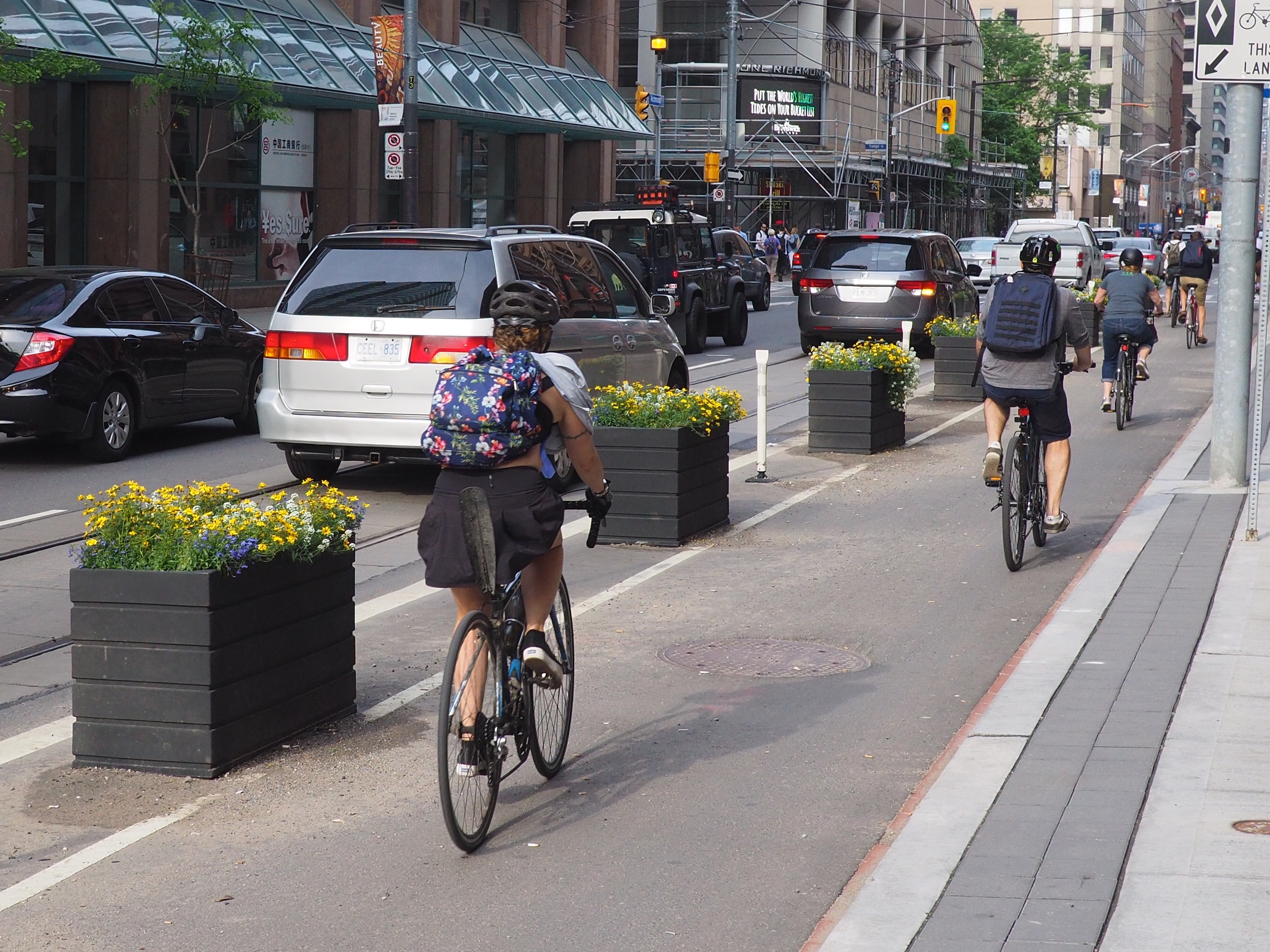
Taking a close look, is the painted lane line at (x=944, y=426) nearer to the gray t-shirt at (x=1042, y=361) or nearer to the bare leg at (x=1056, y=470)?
the bare leg at (x=1056, y=470)

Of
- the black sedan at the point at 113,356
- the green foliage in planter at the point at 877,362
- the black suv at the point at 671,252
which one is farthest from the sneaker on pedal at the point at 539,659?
the black suv at the point at 671,252

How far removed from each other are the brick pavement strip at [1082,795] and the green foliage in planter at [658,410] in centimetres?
297

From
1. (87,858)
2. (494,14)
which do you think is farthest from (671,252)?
(87,858)

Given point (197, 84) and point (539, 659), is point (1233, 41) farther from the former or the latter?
point (197, 84)

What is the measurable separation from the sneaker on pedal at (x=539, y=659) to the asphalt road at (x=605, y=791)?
0.49 m

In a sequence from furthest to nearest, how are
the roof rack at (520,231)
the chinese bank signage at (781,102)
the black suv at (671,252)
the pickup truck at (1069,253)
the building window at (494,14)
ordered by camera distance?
the chinese bank signage at (781,102) < the building window at (494,14) < the pickup truck at (1069,253) < the black suv at (671,252) < the roof rack at (520,231)

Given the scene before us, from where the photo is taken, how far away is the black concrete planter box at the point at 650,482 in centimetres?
1019

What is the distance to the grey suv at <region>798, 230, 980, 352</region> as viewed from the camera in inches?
905

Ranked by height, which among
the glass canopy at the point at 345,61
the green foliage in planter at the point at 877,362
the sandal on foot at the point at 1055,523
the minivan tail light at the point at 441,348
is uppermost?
the glass canopy at the point at 345,61

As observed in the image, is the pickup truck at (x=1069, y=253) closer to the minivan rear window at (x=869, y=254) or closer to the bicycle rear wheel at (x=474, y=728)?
the minivan rear window at (x=869, y=254)

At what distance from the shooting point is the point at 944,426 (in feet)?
55.5

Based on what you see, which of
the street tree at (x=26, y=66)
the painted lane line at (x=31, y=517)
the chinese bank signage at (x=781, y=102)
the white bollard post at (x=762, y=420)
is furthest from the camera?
the chinese bank signage at (x=781, y=102)

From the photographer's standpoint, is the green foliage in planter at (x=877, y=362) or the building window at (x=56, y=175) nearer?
the green foliage in planter at (x=877, y=362)

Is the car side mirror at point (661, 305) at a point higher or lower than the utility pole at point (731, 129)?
lower
